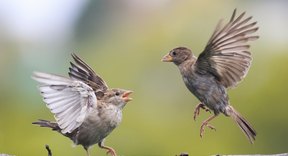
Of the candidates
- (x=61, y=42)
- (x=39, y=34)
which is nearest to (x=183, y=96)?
(x=39, y=34)

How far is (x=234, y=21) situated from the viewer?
682 cm

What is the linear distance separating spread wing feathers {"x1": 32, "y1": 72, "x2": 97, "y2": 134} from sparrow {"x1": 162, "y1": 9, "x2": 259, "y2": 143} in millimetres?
777

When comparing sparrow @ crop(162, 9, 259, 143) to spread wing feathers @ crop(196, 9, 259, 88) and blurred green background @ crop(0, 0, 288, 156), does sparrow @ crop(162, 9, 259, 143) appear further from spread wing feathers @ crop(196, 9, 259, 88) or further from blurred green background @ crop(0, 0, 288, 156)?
blurred green background @ crop(0, 0, 288, 156)

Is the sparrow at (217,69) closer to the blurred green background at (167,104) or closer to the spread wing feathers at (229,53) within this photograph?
the spread wing feathers at (229,53)

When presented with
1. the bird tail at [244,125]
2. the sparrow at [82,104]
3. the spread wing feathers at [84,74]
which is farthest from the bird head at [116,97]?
the bird tail at [244,125]

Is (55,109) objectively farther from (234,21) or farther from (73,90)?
(234,21)

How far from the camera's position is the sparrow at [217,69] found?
7.16m

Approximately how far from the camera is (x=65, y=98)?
6754 mm

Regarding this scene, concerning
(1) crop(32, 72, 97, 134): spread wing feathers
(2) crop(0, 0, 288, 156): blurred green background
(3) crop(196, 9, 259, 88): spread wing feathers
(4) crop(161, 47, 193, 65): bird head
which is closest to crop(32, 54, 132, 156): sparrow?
(1) crop(32, 72, 97, 134): spread wing feathers

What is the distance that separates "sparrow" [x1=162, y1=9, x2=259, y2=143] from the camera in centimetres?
716

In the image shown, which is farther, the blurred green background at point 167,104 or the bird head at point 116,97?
the blurred green background at point 167,104

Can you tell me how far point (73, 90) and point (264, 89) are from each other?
280 inches

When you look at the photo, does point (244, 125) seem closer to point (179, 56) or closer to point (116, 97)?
point (179, 56)

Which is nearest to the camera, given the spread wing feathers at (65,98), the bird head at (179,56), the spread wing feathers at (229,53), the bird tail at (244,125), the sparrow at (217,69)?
the spread wing feathers at (65,98)
